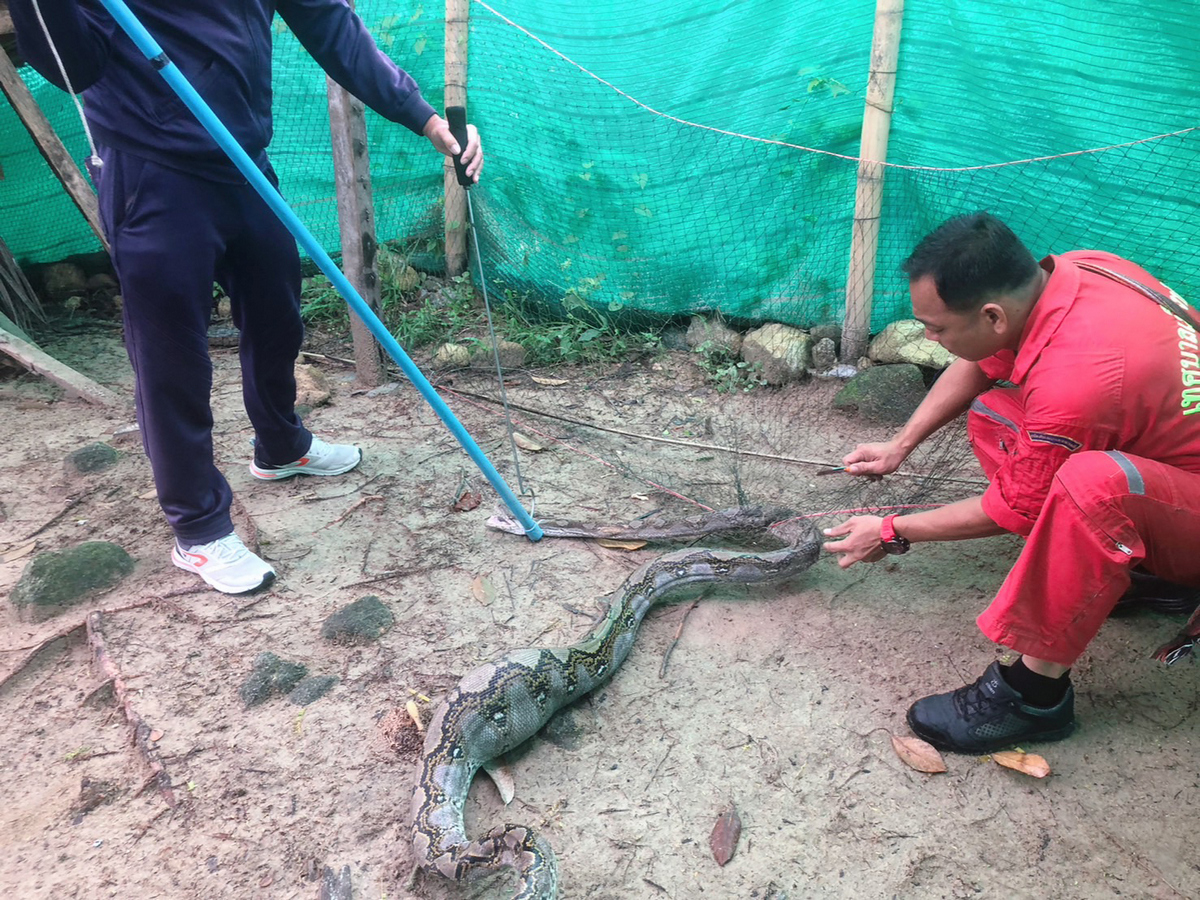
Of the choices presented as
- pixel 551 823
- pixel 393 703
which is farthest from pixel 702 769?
pixel 393 703

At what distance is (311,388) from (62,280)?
9.13ft

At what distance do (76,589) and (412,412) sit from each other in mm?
2158

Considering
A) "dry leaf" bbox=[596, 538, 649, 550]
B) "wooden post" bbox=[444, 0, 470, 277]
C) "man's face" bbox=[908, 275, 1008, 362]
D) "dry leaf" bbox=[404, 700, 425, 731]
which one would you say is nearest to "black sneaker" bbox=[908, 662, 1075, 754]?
"man's face" bbox=[908, 275, 1008, 362]

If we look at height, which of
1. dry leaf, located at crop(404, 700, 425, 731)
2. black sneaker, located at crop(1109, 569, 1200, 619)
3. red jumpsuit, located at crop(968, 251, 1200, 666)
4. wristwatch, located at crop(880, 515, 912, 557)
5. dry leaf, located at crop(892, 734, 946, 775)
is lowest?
dry leaf, located at crop(892, 734, 946, 775)

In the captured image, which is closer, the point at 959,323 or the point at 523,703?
the point at 959,323

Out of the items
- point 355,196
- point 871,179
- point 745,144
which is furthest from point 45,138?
point 871,179

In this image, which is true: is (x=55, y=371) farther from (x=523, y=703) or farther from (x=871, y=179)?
(x=871, y=179)

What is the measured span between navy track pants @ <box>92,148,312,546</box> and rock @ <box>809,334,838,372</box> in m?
3.23

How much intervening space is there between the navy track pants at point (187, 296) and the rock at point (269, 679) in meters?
0.70

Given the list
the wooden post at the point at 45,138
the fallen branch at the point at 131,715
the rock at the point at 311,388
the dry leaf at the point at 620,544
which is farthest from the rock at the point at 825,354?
the wooden post at the point at 45,138

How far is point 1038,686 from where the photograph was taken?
254cm

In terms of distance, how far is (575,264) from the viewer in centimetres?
568

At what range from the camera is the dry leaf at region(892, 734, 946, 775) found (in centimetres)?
256

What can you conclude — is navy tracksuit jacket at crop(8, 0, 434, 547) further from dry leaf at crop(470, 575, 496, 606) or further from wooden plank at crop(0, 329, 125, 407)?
wooden plank at crop(0, 329, 125, 407)
